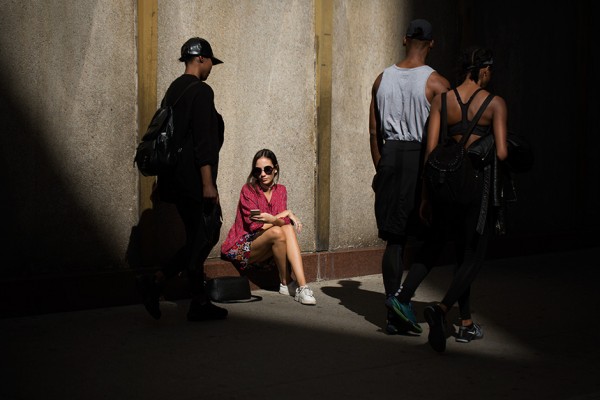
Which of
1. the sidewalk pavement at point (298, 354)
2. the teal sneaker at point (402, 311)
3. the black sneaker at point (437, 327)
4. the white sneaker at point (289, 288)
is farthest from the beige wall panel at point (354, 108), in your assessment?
the black sneaker at point (437, 327)

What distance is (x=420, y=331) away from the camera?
6.46m

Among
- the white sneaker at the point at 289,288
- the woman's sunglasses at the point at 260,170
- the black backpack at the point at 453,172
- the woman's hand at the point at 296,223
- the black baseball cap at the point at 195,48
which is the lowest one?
the white sneaker at the point at 289,288

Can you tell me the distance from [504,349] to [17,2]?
3.72 meters

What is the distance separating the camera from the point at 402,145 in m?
6.54

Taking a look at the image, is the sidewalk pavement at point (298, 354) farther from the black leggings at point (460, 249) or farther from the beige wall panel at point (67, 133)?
the beige wall panel at point (67, 133)

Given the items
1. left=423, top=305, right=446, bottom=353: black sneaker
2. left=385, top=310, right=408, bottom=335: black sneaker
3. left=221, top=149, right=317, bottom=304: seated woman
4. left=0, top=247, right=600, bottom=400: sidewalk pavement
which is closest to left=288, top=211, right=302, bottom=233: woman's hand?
left=221, top=149, right=317, bottom=304: seated woman

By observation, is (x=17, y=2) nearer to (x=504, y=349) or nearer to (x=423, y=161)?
(x=423, y=161)

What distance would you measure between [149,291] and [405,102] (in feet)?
6.50

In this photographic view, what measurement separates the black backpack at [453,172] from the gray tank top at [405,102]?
16.7 inches

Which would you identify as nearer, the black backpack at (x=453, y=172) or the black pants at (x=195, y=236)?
the black backpack at (x=453, y=172)

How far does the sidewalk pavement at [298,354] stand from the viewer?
512cm

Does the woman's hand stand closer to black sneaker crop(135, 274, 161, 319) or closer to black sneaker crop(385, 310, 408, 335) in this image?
black sneaker crop(385, 310, 408, 335)

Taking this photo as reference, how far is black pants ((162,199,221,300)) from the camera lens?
21.6 ft

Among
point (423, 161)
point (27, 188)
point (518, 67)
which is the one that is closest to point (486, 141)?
point (423, 161)
